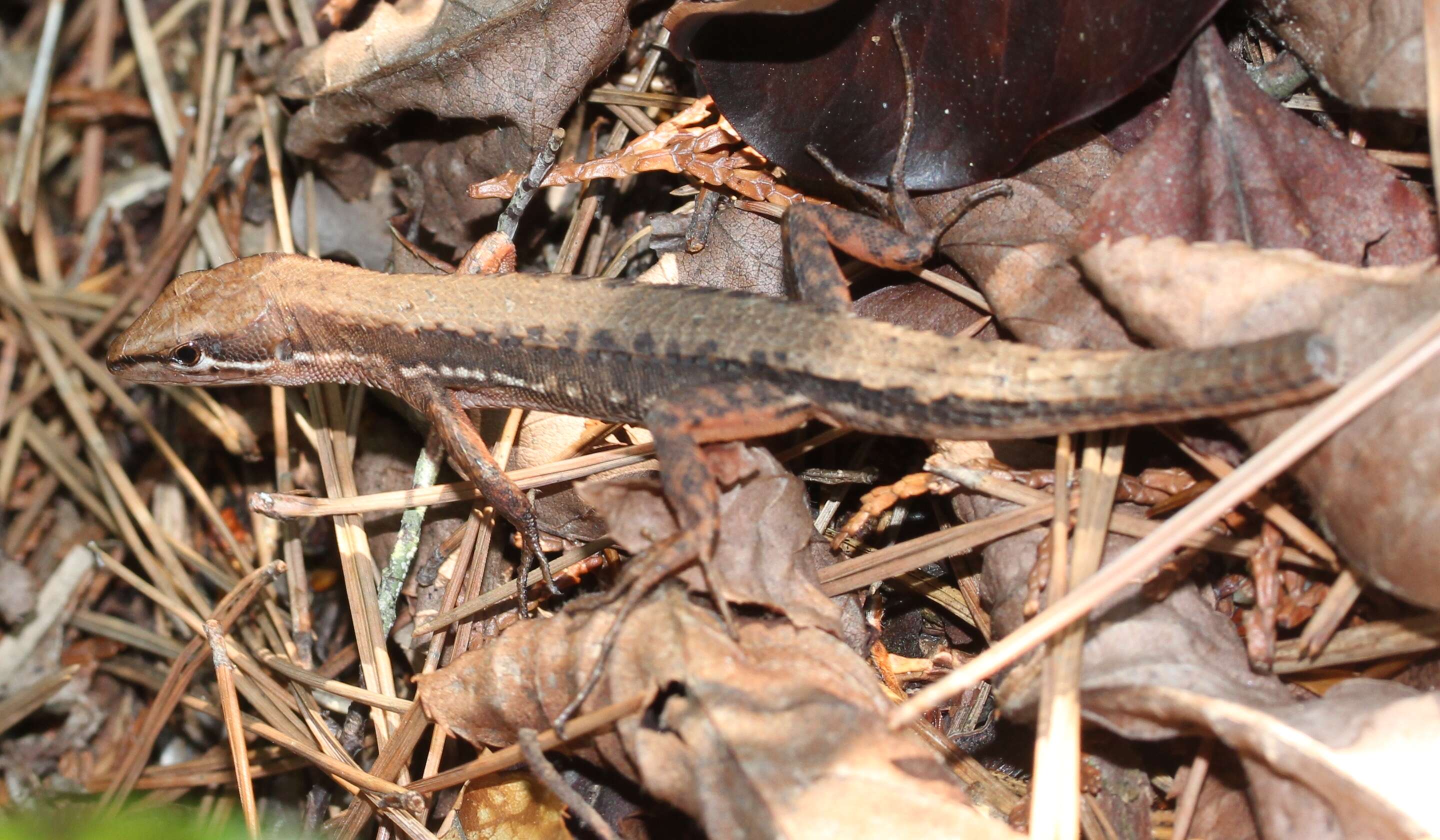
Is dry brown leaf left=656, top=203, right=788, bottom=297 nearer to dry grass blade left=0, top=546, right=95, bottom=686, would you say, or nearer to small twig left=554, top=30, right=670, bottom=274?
small twig left=554, top=30, right=670, bottom=274

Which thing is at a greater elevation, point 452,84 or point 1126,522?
point 452,84

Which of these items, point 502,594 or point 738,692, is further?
point 502,594

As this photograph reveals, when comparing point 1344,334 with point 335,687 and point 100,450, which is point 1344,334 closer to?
point 335,687

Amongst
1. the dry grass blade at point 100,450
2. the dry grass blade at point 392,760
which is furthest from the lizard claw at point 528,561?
the dry grass blade at point 100,450

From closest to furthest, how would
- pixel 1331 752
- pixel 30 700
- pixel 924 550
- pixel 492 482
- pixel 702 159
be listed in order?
1. pixel 1331 752
2. pixel 924 550
3. pixel 492 482
4. pixel 702 159
5. pixel 30 700

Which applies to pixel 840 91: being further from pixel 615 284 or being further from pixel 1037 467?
pixel 1037 467

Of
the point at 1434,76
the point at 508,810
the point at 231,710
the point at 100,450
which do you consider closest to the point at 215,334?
the point at 100,450

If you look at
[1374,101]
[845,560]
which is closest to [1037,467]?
[845,560]

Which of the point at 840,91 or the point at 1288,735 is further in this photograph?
the point at 840,91
